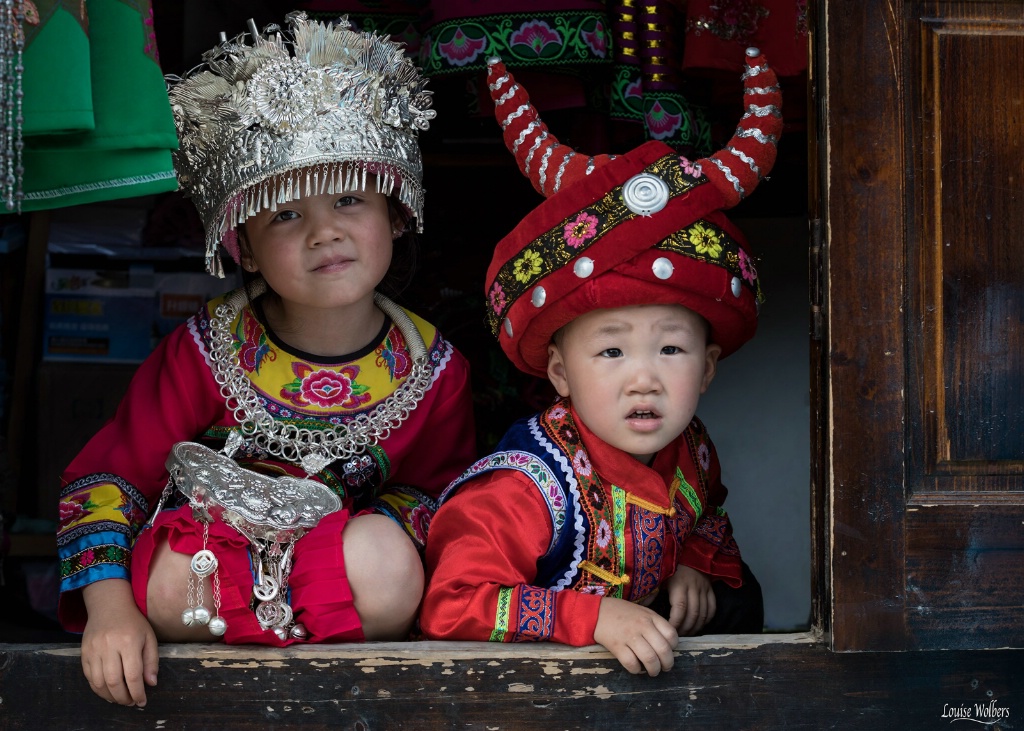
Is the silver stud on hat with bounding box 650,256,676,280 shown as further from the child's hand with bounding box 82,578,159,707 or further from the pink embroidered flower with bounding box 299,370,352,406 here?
the child's hand with bounding box 82,578,159,707

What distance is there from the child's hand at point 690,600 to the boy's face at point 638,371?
31 centimetres

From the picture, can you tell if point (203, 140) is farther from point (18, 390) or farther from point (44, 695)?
point (18, 390)

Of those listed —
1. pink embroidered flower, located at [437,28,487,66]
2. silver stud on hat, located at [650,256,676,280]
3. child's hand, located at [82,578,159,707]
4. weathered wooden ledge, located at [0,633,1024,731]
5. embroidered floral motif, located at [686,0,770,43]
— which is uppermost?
embroidered floral motif, located at [686,0,770,43]

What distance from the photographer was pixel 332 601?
6.14 feet

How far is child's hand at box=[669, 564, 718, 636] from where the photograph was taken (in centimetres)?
214

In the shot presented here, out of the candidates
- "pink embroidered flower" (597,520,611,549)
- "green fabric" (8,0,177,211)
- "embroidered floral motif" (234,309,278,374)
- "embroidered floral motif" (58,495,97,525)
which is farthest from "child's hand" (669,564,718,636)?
"green fabric" (8,0,177,211)

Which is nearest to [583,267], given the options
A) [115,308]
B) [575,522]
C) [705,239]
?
[705,239]

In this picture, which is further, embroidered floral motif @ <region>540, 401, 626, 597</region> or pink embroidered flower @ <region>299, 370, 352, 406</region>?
pink embroidered flower @ <region>299, 370, 352, 406</region>

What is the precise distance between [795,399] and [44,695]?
2173mm

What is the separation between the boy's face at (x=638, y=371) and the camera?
1953 mm

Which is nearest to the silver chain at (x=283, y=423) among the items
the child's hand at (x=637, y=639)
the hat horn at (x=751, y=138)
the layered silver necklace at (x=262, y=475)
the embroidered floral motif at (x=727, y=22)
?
the layered silver necklace at (x=262, y=475)

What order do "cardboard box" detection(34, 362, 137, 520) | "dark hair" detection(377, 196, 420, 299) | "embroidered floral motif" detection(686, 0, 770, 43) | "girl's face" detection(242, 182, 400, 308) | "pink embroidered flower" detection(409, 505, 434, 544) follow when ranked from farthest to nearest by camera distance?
1. "cardboard box" detection(34, 362, 137, 520)
2. "embroidered floral motif" detection(686, 0, 770, 43)
3. "dark hair" detection(377, 196, 420, 299)
4. "pink embroidered flower" detection(409, 505, 434, 544)
5. "girl's face" detection(242, 182, 400, 308)

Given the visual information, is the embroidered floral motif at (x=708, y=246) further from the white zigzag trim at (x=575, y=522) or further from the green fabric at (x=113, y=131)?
the green fabric at (x=113, y=131)

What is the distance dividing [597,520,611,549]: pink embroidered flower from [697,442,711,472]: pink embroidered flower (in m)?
0.33
